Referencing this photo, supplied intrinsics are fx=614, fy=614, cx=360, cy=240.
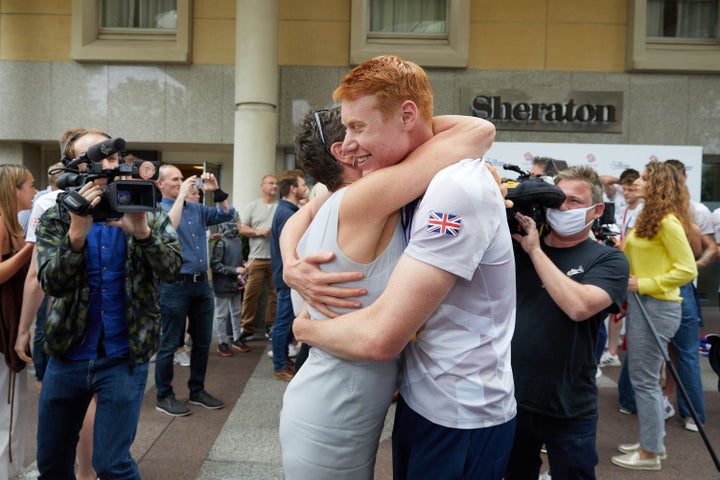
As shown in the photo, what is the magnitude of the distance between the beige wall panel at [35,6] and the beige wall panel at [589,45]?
8.45 metres

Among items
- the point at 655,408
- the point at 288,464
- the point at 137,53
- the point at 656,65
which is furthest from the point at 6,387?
the point at 656,65

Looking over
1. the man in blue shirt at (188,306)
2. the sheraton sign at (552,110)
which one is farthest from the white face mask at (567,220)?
the sheraton sign at (552,110)

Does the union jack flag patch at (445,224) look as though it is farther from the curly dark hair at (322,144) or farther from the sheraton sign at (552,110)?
the sheraton sign at (552,110)

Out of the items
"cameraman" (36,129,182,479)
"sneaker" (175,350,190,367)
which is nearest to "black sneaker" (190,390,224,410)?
"sneaker" (175,350,190,367)

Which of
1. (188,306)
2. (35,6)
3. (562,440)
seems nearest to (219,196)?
(188,306)

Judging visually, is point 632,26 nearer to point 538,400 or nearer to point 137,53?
point 137,53

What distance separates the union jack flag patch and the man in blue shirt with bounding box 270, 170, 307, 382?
464 cm

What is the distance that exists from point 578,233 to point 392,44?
8.60 m

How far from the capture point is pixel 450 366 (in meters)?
1.60

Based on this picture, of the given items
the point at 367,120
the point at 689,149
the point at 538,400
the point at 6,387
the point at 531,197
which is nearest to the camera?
the point at 367,120

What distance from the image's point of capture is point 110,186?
97.6 inches

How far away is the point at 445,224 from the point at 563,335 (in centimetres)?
147

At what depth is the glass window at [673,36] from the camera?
10289mm

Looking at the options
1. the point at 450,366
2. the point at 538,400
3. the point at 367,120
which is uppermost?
the point at 367,120
